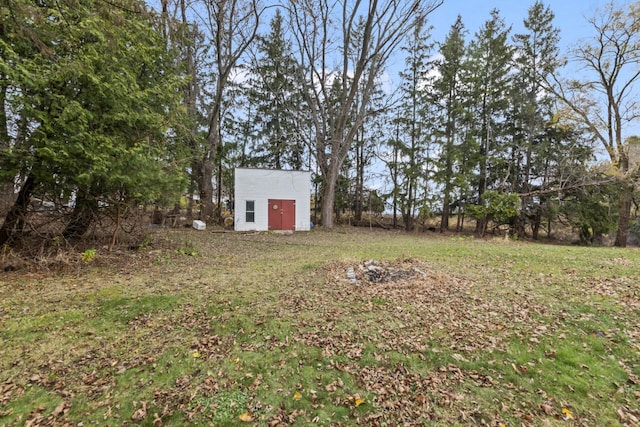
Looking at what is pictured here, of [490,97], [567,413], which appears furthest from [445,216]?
[567,413]

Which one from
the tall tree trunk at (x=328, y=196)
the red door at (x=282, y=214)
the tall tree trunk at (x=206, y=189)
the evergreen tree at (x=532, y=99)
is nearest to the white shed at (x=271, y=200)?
the red door at (x=282, y=214)

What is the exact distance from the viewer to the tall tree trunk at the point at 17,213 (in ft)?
20.3

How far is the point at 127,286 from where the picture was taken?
5.42 m

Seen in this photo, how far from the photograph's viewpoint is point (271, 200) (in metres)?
15.9

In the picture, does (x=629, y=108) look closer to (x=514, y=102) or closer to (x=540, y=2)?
(x=514, y=102)

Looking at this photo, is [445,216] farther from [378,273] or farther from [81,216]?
[81,216]

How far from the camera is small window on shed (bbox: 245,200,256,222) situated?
50.8ft

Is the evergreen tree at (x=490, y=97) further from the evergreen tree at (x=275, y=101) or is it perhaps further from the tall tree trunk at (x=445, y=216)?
the evergreen tree at (x=275, y=101)

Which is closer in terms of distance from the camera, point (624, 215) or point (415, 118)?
point (624, 215)

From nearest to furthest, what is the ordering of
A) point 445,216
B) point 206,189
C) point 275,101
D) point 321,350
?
point 321,350 → point 206,189 → point 445,216 → point 275,101

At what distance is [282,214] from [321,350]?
13.0 meters

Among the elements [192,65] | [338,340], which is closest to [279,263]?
[338,340]

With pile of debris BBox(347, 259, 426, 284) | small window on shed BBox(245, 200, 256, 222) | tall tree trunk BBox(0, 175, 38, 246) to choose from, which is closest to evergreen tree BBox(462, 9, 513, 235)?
pile of debris BBox(347, 259, 426, 284)

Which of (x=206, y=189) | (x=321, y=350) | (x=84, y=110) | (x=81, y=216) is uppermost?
(x=84, y=110)
